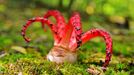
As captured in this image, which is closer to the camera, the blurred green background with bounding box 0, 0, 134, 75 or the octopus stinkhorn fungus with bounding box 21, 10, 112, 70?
the octopus stinkhorn fungus with bounding box 21, 10, 112, 70

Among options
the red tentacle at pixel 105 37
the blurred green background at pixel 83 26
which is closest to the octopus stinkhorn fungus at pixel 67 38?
the red tentacle at pixel 105 37

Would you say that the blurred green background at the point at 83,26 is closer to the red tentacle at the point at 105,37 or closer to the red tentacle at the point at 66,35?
the red tentacle at the point at 105,37

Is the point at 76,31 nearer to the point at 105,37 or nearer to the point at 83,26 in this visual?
the point at 105,37

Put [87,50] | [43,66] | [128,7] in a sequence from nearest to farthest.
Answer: [43,66] → [87,50] → [128,7]

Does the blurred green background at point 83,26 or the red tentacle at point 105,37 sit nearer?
the red tentacle at point 105,37

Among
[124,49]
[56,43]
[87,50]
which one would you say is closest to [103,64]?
[56,43]

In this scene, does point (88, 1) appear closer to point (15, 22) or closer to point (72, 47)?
point (15, 22)

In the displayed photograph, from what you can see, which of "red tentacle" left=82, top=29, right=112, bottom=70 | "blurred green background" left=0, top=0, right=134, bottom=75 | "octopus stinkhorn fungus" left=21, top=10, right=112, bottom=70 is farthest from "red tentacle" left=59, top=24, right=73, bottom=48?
"blurred green background" left=0, top=0, right=134, bottom=75

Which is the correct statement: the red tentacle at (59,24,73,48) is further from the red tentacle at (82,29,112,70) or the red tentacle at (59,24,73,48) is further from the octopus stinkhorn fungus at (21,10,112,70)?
the red tentacle at (82,29,112,70)
